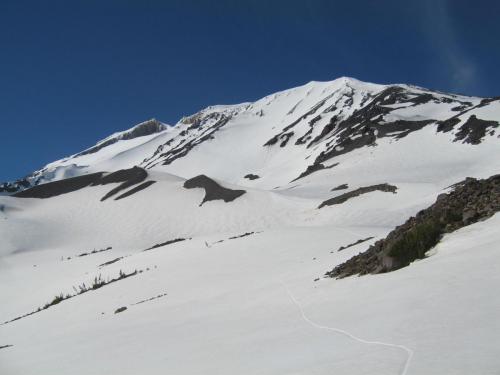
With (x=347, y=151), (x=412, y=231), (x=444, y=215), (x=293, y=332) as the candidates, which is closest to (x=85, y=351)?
(x=293, y=332)

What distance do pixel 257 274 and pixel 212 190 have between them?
1215 inches

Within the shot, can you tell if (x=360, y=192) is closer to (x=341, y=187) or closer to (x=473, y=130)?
(x=341, y=187)

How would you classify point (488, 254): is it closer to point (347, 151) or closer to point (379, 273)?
point (379, 273)

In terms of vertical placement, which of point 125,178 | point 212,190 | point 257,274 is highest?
point 125,178

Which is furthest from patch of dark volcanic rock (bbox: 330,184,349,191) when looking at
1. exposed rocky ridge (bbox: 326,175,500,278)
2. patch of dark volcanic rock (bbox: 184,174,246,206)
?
exposed rocky ridge (bbox: 326,175,500,278)

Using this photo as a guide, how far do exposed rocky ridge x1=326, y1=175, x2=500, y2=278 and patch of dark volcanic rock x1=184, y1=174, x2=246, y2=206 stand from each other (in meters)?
31.4

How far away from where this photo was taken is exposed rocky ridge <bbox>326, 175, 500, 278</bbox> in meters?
8.27

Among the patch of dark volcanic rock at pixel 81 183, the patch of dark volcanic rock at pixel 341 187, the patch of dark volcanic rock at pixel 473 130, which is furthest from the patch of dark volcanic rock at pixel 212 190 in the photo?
the patch of dark volcanic rock at pixel 473 130

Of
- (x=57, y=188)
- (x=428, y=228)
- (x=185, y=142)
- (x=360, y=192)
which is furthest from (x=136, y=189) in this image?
(x=185, y=142)

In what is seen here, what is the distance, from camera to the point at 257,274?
1355cm

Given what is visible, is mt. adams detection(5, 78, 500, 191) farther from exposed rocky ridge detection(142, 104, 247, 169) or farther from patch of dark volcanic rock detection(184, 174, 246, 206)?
patch of dark volcanic rock detection(184, 174, 246, 206)

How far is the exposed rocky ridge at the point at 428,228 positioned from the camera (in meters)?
8.27

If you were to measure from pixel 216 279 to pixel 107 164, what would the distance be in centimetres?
14908

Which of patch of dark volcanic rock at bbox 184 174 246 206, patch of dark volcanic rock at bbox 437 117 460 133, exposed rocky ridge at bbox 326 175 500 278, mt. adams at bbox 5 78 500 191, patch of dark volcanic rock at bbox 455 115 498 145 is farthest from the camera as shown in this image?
mt. adams at bbox 5 78 500 191
